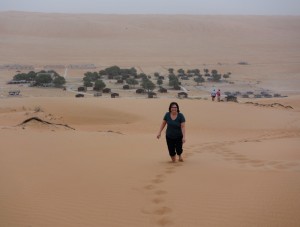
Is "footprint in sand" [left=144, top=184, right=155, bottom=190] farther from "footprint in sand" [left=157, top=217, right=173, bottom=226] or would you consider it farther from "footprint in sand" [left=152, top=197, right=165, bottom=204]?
"footprint in sand" [left=157, top=217, right=173, bottom=226]

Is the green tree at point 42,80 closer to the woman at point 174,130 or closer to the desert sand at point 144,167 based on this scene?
the desert sand at point 144,167

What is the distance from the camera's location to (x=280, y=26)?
132 meters

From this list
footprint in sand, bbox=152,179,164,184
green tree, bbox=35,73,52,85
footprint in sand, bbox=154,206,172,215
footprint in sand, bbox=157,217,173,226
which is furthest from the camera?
green tree, bbox=35,73,52,85

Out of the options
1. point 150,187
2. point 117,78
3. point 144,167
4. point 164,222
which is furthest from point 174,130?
point 117,78

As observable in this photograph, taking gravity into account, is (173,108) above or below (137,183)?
above

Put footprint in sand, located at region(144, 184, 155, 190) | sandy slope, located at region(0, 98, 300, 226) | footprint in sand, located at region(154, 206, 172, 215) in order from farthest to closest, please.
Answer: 1. footprint in sand, located at region(144, 184, 155, 190)
2. footprint in sand, located at region(154, 206, 172, 215)
3. sandy slope, located at region(0, 98, 300, 226)

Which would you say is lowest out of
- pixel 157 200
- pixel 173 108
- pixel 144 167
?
pixel 144 167

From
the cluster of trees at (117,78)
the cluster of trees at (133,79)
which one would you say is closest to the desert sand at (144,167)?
the cluster of trees at (133,79)

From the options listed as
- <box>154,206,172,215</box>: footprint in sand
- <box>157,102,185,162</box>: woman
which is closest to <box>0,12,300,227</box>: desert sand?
<box>154,206,172,215</box>: footprint in sand

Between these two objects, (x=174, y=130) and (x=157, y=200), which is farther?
(x=174, y=130)

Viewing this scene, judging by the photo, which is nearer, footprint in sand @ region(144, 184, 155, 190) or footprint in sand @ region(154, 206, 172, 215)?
footprint in sand @ region(154, 206, 172, 215)

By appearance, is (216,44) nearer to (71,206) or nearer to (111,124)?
(111,124)

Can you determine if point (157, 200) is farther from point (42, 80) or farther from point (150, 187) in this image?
point (42, 80)

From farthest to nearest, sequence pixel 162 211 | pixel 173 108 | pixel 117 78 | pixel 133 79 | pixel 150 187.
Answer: pixel 117 78 < pixel 133 79 < pixel 173 108 < pixel 150 187 < pixel 162 211
